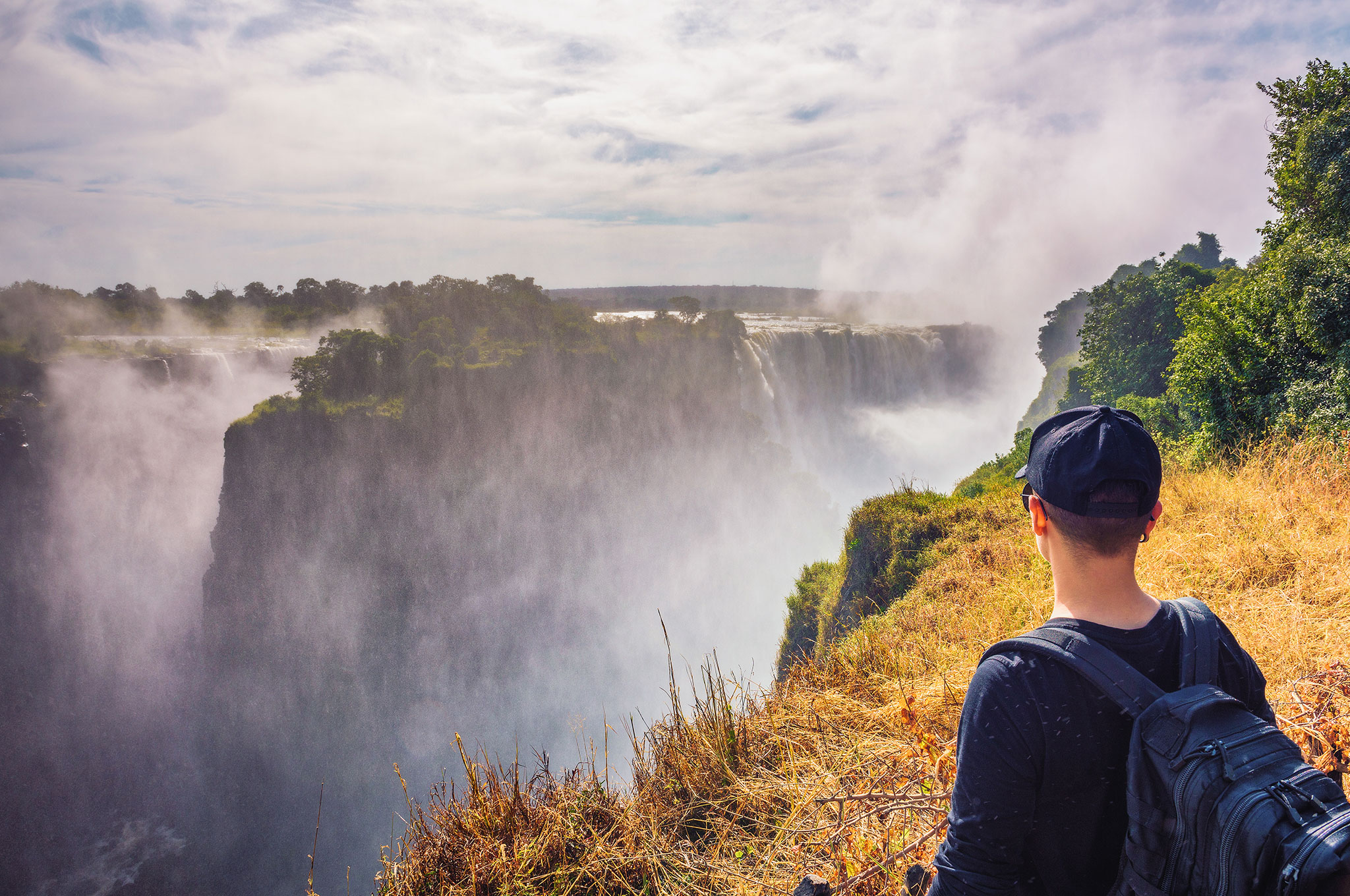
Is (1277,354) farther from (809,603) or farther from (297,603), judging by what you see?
(297,603)

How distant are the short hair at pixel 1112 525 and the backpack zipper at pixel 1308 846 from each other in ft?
1.88

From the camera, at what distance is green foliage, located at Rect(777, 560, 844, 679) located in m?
18.8

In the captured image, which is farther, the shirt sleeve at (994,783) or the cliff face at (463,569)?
the cliff face at (463,569)

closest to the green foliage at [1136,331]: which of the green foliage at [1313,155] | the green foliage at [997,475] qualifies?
the green foliage at [997,475]

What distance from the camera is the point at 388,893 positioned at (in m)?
3.50

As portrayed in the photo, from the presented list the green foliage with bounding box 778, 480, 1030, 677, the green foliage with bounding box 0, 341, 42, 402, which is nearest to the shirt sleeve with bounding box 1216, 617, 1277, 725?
the green foliage with bounding box 778, 480, 1030, 677

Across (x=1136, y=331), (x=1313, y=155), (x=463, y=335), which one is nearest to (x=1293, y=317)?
(x=1313, y=155)

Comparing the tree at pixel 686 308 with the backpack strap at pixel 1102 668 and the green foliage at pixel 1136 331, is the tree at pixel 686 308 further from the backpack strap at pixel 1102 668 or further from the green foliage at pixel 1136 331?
the backpack strap at pixel 1102 668

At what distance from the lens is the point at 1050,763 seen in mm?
1327

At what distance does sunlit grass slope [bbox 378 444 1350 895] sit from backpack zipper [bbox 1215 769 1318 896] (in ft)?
6.42

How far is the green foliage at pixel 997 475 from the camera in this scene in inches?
788

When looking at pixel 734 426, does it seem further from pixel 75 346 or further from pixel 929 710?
pixel 929 710

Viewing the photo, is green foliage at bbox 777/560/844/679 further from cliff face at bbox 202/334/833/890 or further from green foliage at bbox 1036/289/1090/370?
green foliage at bbox 1036/289/1090/370

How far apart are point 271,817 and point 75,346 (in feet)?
113
